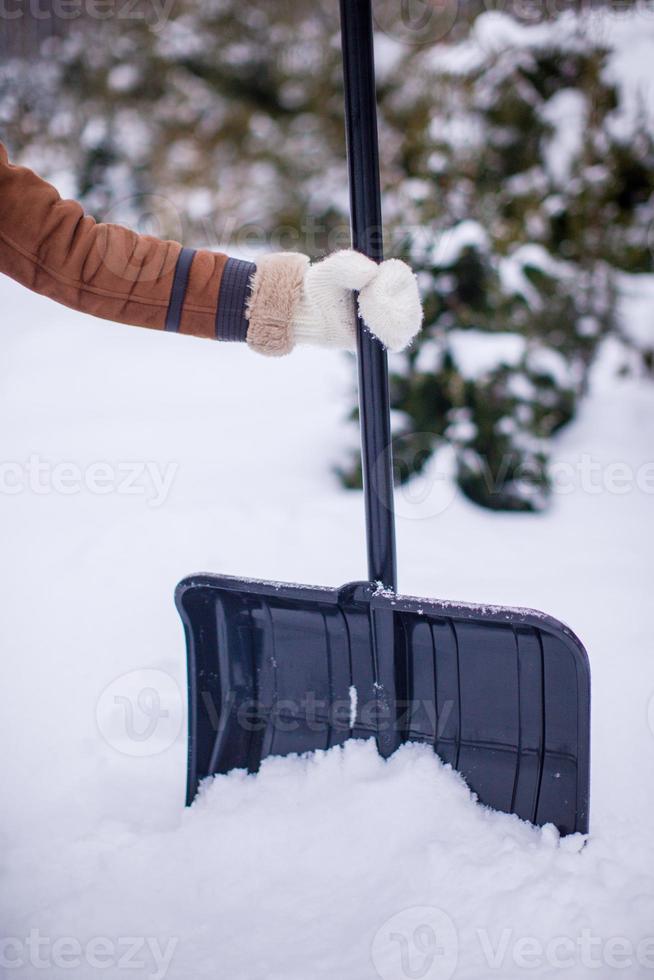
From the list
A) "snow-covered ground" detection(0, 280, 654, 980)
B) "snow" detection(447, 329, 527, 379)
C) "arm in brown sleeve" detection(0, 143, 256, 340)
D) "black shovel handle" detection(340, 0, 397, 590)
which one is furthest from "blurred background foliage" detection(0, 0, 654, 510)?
"arm in brown sleeve" detection(0, 143, 256, 340)

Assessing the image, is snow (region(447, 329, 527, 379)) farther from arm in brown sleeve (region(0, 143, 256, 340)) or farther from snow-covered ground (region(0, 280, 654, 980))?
arm in brown sleeve (region(0, 143, 256, 340))

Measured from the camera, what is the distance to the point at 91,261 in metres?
1.21

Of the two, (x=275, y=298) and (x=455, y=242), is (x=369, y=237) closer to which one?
(x=275, y=298)

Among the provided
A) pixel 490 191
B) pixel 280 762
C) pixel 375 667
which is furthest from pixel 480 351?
pixel 280 762

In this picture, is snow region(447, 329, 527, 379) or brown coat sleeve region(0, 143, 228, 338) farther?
snow region(447, 329, 527, 379)

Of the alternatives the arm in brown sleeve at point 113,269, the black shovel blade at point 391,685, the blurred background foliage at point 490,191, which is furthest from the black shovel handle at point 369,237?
the blurred background foliage at point 490,191

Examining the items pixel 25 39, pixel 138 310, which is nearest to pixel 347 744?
pixel 138 310

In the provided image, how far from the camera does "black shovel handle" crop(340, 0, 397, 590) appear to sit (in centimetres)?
115

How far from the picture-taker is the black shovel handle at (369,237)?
1154 mm

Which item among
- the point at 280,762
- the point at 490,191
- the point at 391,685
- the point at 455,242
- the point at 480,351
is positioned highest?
the point at 490,191

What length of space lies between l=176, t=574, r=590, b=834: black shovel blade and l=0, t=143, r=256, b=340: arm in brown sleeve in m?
0.50

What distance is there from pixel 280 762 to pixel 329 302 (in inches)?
34.0

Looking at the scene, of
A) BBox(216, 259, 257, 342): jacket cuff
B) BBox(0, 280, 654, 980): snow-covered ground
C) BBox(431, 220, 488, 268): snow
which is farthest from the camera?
BBox(431, 220, 488, 268): snow

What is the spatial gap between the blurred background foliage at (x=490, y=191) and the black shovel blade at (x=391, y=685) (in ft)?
4.86
